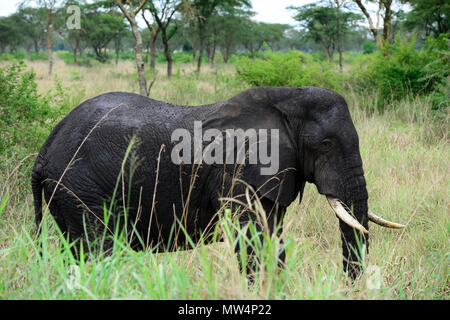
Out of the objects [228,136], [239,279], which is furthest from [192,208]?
[239,279]

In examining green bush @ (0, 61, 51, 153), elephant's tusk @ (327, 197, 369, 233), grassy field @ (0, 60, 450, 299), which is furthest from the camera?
green bush @ (0, 61, 51, 153)

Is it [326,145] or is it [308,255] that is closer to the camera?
[326,145]

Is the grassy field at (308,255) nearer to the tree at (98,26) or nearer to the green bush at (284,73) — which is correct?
the green bush at (284,73)

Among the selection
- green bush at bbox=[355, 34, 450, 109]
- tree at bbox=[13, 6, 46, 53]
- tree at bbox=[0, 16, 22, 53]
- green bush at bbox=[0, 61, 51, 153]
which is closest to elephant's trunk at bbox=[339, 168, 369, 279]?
green bush at bbox=[0, 61, 51, 153]

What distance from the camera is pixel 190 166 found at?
2766 millimetres

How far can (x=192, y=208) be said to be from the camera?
2818mm

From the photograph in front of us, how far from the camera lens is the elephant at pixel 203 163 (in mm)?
2621

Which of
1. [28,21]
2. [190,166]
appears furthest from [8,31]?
[190,166]

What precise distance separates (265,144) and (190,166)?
47cm

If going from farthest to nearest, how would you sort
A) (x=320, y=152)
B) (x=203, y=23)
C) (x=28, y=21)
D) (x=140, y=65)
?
(x=28, y=21) < (x=203, y=23) < (x=140, y=65) < (x=320, y=152)

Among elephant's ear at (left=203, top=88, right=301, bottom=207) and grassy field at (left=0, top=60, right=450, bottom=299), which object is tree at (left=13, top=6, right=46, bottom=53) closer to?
grassy field at (left=0, top=60, right=450, bottom=299)

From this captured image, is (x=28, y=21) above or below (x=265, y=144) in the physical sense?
above

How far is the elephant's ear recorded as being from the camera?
2.64 metres

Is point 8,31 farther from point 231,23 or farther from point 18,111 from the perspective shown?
point 18,111
